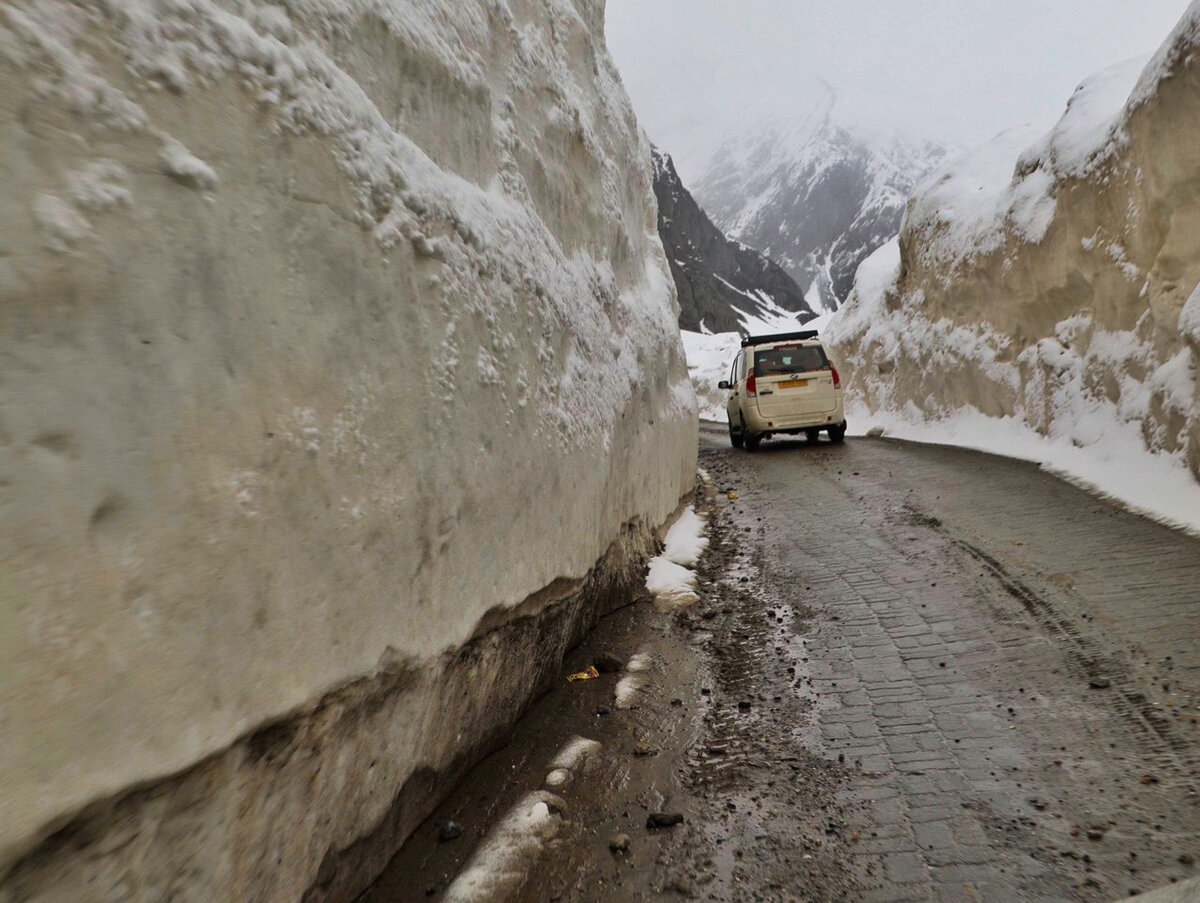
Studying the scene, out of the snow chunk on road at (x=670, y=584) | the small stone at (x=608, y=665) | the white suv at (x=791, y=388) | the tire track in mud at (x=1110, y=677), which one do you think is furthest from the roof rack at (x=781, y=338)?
the small stone at (x=608, y=665)

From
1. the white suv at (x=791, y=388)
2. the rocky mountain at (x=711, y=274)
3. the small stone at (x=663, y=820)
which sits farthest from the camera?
the rocky mountain at (x=711, y=274)

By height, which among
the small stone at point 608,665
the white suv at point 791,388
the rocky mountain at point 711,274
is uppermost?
the rocky mountain at point 711,274

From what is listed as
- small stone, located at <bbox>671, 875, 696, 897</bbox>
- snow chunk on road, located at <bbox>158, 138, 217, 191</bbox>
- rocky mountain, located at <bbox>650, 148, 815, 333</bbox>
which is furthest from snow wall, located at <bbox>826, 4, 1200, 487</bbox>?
rocky mountain, located at <bbox>650, 148, 815, 333</bbox>

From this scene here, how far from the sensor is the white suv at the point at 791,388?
13.4 metres

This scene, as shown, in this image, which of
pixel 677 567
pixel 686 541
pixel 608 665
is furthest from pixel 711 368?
pixel 608 665

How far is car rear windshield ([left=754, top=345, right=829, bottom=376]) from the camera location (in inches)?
527

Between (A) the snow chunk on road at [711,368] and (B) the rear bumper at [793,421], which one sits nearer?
(B) the rear bumper at [793,421]

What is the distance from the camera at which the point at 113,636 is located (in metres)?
1.69

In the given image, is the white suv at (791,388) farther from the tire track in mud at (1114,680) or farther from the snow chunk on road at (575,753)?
the snow chunk on road at (575,753)

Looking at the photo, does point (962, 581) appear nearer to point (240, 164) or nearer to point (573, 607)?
point (573, 607)

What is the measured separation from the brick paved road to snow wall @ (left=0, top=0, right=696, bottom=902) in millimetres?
1682

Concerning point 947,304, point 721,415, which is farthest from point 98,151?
point 721,415

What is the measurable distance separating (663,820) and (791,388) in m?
11.1

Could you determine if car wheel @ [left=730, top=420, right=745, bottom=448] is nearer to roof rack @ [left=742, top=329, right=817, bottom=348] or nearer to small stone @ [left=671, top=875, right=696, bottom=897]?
roof rack @ [left=742, top=329, right=817, bottom=348]
